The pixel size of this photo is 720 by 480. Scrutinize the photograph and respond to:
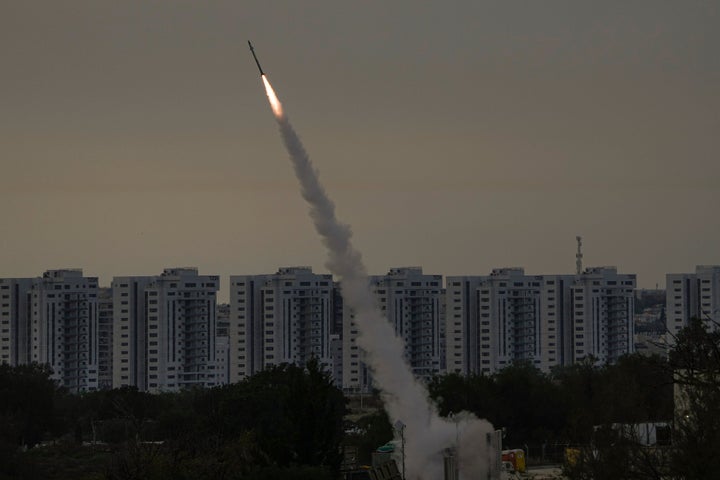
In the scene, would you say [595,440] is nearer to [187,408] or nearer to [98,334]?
[187,408]

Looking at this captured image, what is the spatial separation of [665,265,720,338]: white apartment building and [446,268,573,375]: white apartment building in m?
18.5

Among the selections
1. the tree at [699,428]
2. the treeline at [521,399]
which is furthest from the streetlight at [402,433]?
the treeline at [521,399]

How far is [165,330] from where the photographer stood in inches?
5413

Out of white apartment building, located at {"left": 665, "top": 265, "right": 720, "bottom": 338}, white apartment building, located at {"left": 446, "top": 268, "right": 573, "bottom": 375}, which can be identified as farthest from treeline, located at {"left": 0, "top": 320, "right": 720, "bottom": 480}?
white apartment building, located at {"left": 665, "top": 265, "right": 720, "bottom": 338}

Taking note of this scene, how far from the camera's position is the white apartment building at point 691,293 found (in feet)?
527

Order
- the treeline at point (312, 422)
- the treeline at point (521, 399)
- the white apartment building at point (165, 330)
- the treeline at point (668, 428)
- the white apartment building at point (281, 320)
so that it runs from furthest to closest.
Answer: the white apartment building at point (281, 320)
the white apartment building at point (165, 330)
the treeline at point (521, 399)
the treeline at point (312, 422)
the treeline at point (668, 428)

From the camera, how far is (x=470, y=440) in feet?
154

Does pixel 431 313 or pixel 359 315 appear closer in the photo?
pixel 359 315

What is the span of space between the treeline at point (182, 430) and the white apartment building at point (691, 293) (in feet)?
252

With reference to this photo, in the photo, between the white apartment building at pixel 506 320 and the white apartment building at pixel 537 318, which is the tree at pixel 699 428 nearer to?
the white apartment building at pixel 537 318

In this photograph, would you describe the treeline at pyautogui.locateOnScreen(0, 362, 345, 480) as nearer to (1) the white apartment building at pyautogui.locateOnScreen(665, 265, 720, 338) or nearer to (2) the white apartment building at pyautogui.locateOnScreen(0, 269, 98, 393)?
(2) the white apartment building at pyautogui.locateOnScreen(0, 269, 98, 393)

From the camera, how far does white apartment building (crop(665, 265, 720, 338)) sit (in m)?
161

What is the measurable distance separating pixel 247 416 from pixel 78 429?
14253 millimetres

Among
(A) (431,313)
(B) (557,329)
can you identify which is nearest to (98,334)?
(A) (431,313)
